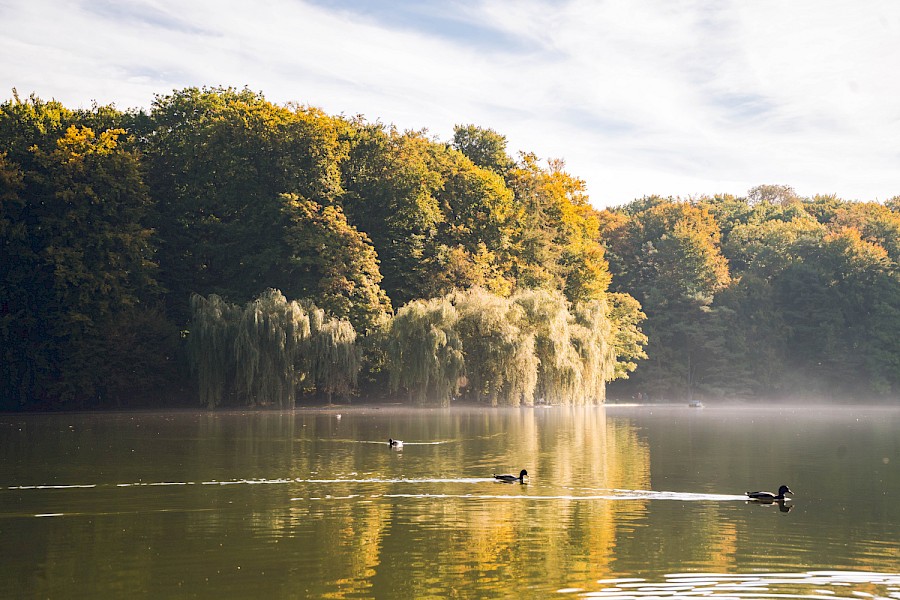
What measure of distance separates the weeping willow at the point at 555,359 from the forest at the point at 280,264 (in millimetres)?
116

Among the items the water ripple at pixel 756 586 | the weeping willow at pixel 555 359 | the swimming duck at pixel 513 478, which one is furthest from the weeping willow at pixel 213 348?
the water ripple at pixel 756 586

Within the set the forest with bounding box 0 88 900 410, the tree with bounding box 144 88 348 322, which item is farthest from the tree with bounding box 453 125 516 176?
the tree with bounding box 144 88 348 322

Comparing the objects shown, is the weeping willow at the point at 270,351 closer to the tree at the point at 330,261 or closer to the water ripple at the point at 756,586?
the tree at the point at 330,261

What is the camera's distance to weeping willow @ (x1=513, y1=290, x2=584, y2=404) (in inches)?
2280

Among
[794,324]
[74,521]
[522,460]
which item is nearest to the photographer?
[74,521]

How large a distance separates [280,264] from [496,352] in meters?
15.5

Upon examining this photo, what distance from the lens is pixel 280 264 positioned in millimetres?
64688

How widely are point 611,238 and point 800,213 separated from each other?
21.8 meters

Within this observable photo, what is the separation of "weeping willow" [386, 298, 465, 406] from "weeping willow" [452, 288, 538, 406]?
50.0 inches

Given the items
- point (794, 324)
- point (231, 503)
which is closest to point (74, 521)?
point (231, 503)

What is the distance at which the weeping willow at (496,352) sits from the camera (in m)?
56.0

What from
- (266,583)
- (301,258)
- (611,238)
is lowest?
(266,583)

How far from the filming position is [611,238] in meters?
100

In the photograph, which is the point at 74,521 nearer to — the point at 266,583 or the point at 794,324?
the point at 266,583
